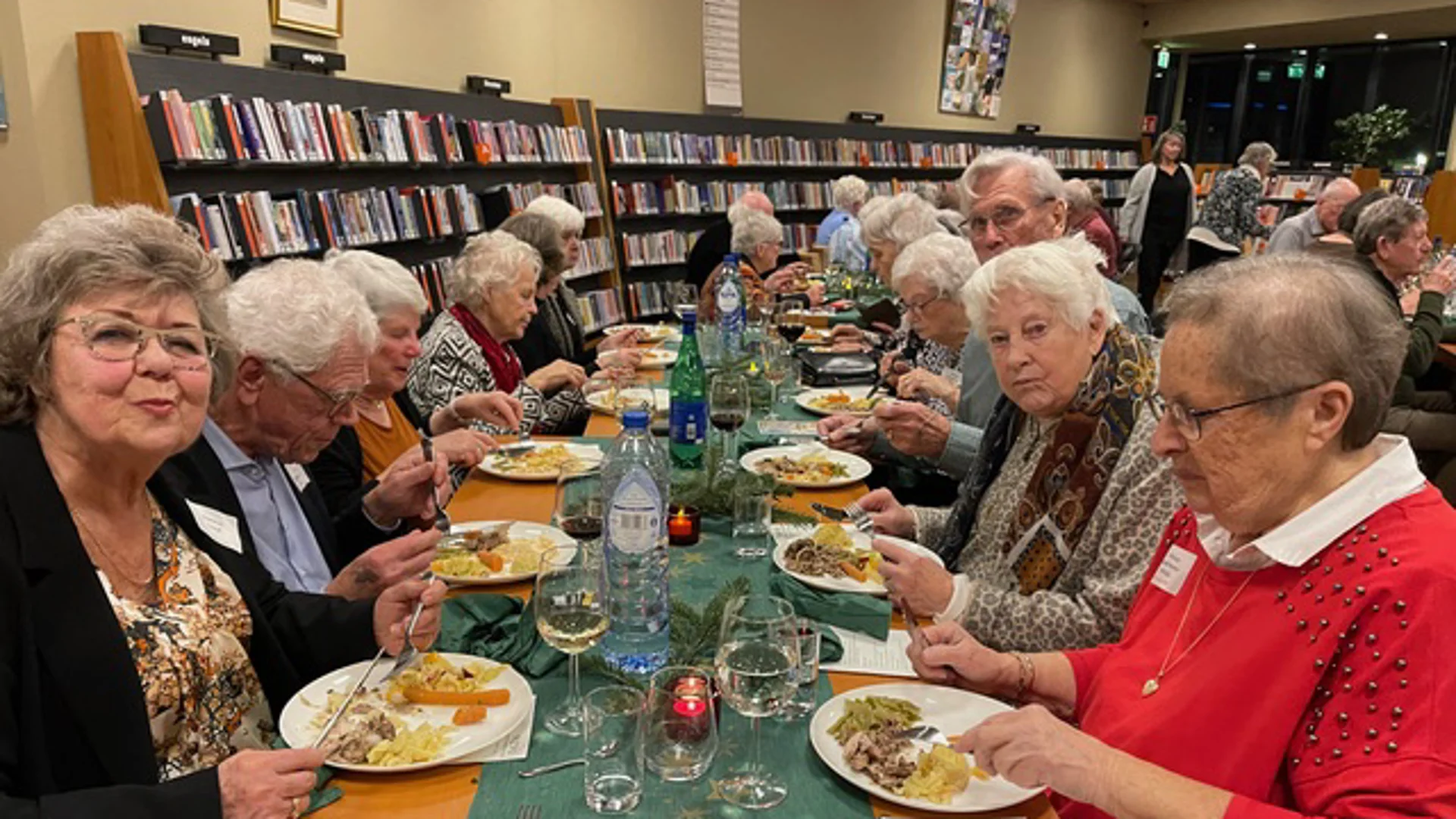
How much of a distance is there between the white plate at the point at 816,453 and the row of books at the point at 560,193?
14.6ft

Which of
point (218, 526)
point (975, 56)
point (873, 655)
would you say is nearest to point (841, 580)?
point (873, 655)

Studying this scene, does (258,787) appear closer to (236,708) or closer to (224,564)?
(236,708)

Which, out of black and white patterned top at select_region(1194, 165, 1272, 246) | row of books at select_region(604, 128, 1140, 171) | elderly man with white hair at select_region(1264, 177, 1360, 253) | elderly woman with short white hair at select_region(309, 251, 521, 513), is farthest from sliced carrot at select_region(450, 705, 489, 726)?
black and white patterned top at select_region(1194, 165, 1272, 246)

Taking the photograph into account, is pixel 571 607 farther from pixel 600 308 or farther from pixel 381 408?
pixel 600 308

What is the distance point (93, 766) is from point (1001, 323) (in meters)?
1.81

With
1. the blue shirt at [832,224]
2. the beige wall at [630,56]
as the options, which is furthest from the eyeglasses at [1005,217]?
the blue shirt at [832,224]

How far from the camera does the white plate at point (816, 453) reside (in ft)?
8.94

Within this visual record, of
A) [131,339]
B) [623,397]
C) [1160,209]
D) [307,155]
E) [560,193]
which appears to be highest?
[307,155]

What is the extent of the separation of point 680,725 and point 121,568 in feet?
3.07

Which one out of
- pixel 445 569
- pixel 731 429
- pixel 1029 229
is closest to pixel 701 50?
pixel 1029 229

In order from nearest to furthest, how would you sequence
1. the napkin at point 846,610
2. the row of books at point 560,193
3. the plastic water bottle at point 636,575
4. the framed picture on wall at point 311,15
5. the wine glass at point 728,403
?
the plastic water bottle at point 636,575 < the napkin at point 846,610 < the wine glass at point 728,403 < the framed picture on wall at point 311,15 < the row of books at point 560,193

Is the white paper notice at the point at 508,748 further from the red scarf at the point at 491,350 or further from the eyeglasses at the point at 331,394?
the red scarf at the point at 491,350

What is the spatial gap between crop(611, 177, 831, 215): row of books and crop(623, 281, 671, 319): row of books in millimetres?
673

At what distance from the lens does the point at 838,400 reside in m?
3.81
